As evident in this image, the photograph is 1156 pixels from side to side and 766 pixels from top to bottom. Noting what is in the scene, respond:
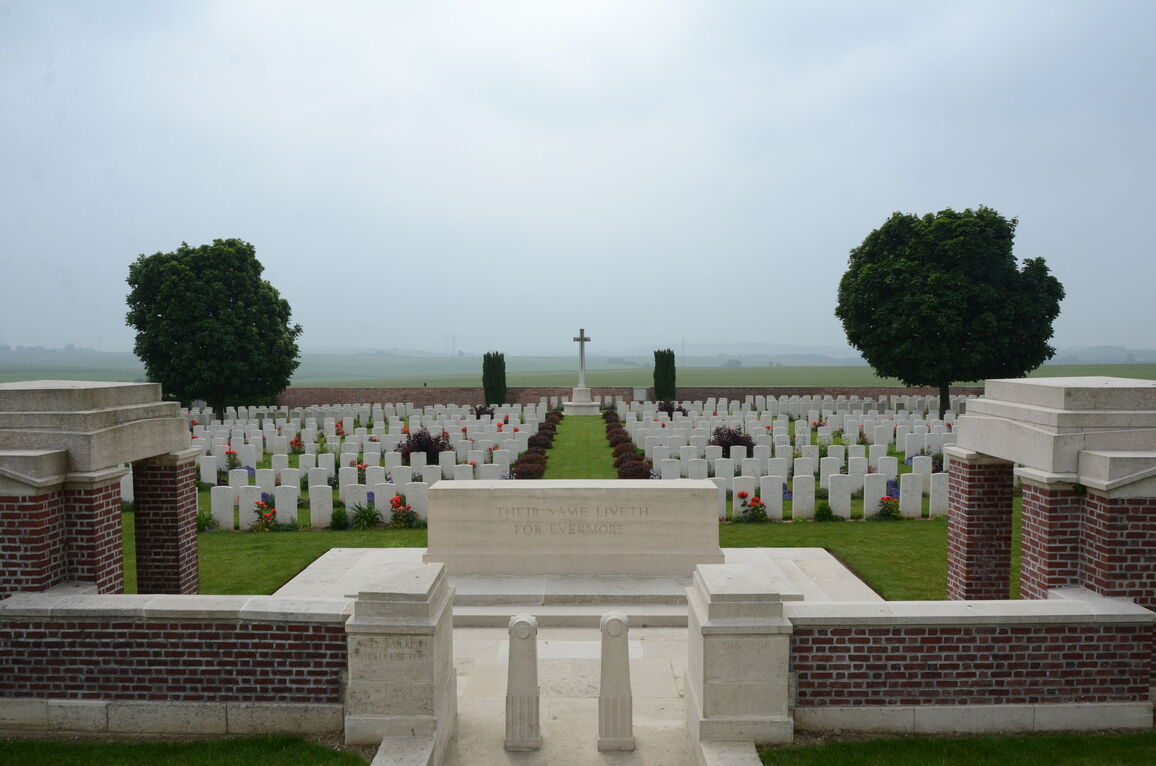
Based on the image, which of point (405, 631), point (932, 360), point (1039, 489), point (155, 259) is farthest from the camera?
point (155, 259)

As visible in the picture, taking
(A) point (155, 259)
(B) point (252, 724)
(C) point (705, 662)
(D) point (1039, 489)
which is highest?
(A) point (155, 259)

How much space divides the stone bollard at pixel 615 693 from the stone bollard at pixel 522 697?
46 centimetres

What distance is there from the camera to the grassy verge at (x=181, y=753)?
4969 mm

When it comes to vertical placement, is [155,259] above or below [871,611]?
above

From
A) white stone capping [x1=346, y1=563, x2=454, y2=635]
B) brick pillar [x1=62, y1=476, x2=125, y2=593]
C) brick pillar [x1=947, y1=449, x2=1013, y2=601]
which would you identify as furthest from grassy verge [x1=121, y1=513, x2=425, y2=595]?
brick pillar [x1=947, y1=449, x2=1013, y2=601]

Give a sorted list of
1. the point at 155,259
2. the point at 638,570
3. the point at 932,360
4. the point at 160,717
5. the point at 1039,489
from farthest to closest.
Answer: the point at 155,259 < the point at 932,360 < the point at 638,570 < the point at 1039,489 < the point at 160,717

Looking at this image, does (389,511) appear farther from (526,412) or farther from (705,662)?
(526,412)

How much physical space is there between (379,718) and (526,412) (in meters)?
23.4

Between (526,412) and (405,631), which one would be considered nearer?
(405,631)

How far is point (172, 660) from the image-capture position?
5410 mm

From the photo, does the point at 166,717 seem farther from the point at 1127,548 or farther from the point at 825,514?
the point at 825,514

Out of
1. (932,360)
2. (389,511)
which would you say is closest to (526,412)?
(932,360)

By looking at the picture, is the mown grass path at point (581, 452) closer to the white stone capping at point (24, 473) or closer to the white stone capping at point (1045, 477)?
the white stone capping at point (1045, 477)

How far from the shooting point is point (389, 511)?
12.5 m
